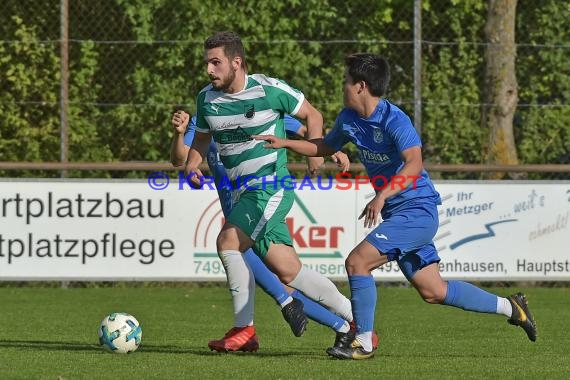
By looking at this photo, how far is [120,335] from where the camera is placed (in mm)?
7602

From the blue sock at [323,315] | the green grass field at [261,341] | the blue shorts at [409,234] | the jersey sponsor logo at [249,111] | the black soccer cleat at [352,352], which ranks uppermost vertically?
the jersey sponsor logo at [249,111]

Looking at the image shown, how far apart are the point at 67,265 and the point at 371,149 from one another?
6.20 metres

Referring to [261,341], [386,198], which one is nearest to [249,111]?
[386,198]

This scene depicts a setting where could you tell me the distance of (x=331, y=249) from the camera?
1305cm

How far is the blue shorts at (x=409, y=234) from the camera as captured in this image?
724 cm

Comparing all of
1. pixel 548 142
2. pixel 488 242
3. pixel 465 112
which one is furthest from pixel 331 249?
pixel 548 142

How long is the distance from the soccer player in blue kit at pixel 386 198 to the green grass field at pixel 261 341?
336 mm

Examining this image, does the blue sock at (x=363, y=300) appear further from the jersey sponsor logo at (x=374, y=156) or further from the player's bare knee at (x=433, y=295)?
the jersey sponsor logo at (x=374, y=156)

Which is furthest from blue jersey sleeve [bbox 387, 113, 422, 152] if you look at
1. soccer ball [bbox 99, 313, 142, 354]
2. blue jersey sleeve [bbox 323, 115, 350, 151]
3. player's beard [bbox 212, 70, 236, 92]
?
soccer ball [bbox 99, 313, 142, 354]

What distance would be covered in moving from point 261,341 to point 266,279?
65cm

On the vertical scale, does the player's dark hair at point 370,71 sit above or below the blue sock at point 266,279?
above

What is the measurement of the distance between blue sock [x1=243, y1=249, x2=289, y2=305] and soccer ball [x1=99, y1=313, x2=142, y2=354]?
882 mm

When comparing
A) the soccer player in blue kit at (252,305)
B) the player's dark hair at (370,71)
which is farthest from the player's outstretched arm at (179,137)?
the player's dark hair at (370,71)

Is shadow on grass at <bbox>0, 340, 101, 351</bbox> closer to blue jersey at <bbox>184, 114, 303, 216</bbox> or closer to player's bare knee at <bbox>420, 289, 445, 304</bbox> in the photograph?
blue jersey at <bbox>184, 114, 303, 216</bbox>
